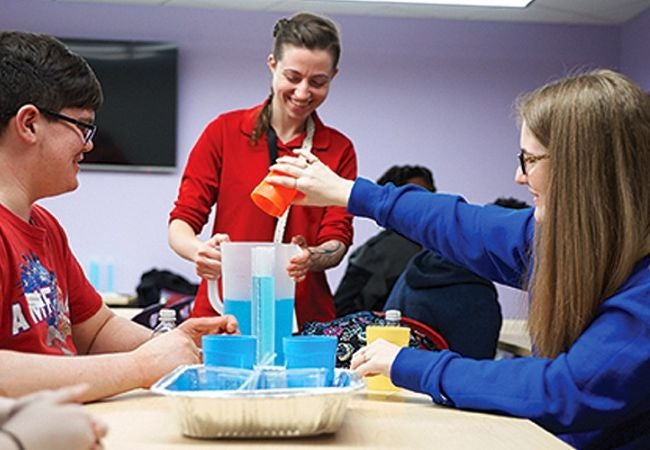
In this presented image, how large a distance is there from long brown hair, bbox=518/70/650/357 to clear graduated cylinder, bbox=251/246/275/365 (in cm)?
46

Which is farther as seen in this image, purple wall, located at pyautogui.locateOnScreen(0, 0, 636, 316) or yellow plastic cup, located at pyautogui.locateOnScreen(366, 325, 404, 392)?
purple wall, located at pyautogui.locateOnScreen(0, 0, 636, 316)

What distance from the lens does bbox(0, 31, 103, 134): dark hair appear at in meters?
1.60

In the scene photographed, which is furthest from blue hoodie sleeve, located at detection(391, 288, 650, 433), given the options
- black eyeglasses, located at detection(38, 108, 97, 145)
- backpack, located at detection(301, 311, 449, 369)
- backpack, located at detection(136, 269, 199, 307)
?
backpack, located at detection(136, 269, 199, 307)

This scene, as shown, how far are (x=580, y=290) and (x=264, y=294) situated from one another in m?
0.53

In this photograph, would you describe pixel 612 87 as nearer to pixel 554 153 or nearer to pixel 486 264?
pixel 554 153

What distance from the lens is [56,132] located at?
166 centimetres

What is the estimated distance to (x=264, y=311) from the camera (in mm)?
1605

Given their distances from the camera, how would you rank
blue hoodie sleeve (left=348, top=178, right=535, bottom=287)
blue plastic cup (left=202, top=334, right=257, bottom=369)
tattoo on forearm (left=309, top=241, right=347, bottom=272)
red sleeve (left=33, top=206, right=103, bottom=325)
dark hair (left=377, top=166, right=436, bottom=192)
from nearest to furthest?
blue plastic cup (left=202, top=334, right=257, bottom=369), red sleeve (left=33, top=206, right=103, bottom=325), blue hoodie sleeve (left=348, top=178, right=535, bottom=287), tattoo on forearm (left=309, top=241, right=347, bottom=272), dark hair (left=377, top=166, right=436, bottom=192)

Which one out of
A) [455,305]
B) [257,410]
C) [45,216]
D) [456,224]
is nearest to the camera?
[257,410]

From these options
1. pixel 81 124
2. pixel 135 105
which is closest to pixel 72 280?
pixel 81 124

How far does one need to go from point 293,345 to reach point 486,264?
704 millimetres

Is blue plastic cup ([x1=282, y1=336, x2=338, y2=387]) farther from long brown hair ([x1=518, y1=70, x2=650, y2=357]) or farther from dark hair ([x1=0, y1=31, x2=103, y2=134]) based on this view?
dark hair ([x1=0, y1=31, x2=103, y2=134])

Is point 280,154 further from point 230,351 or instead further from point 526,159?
point 230,351

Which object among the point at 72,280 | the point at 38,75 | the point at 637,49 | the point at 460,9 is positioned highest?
the point at 460,9
